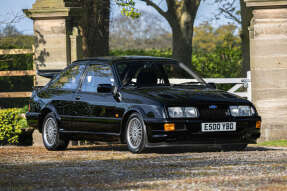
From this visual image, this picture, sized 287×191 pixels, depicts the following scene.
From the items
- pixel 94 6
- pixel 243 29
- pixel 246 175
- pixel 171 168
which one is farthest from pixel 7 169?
pixel 243 29

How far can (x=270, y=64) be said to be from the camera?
14.7m

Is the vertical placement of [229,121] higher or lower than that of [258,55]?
lower

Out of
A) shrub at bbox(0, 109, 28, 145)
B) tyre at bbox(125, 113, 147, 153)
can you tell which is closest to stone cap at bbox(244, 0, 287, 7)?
tyre at bbox(125, 113, 147, 153)

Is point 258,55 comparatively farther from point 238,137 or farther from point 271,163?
point 271,163

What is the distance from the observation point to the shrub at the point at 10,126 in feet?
49.5

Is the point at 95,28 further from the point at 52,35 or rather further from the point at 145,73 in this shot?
the point at 145,73

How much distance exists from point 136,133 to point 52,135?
100 inches

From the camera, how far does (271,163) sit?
8.26m

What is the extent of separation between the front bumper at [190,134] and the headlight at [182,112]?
0.26ft

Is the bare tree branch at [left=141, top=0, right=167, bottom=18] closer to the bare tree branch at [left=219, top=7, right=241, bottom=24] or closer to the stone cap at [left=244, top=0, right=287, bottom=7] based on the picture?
the bare tree branch at [left=219, top=7, right=241, bottom=24]

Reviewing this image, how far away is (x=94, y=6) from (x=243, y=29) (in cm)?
697

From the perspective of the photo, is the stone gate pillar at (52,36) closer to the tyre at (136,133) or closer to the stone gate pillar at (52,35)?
the stone gate pillar at (52,35)

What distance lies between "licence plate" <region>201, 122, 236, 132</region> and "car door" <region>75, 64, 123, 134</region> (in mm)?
1358

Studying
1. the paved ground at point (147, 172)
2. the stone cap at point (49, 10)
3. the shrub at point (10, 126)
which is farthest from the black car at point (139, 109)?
the stone cap at point (49, 10)
